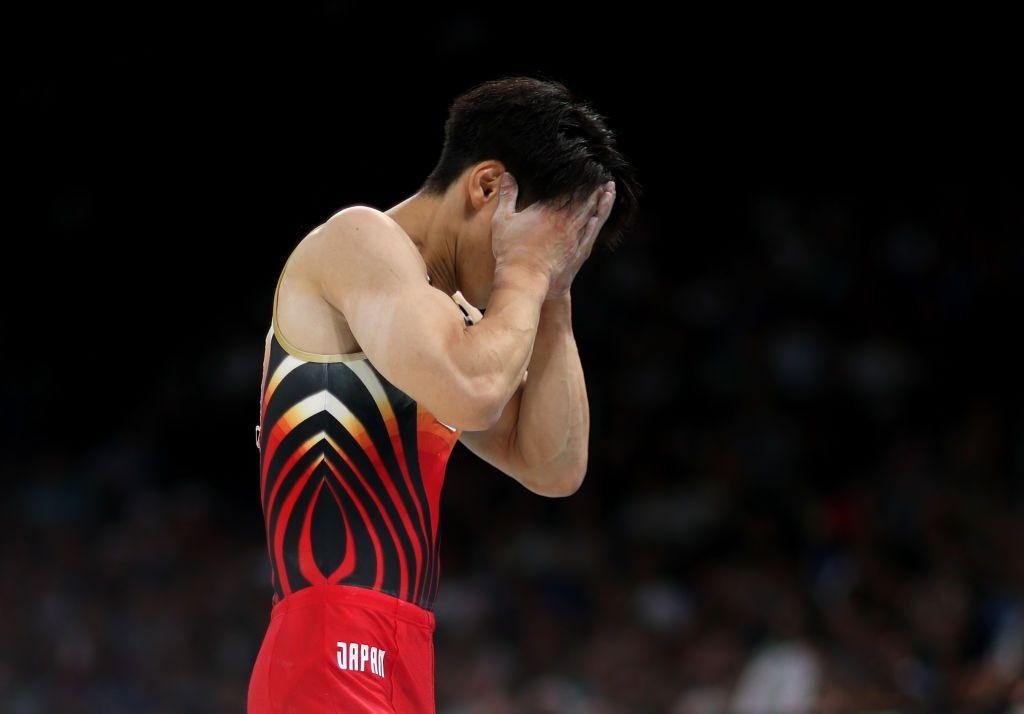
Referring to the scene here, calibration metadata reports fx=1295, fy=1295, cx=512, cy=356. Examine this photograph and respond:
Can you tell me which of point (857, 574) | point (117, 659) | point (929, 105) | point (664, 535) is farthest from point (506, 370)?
point (929, 105)

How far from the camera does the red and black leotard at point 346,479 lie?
2.51m

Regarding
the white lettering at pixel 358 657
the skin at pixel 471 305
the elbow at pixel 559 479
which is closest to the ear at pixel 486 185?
the skin at pixel 471 305

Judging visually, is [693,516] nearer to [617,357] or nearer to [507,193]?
[617,357]

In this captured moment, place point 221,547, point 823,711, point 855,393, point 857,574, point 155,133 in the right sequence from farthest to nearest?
point 155,133 → point 221,547 → point 855,393 → point 857,574 → point 823,711

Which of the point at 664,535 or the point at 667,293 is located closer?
the point at 664,535

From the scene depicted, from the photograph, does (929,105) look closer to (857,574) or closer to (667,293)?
(667,293)

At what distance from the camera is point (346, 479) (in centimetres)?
254

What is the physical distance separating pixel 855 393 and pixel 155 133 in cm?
579

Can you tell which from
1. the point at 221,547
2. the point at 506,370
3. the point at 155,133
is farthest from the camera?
the point at 155,133

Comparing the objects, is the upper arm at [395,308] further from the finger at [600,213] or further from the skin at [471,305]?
the finger at [600,213]

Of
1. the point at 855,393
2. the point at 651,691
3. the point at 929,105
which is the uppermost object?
the point at 929,105

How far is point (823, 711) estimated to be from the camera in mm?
6258

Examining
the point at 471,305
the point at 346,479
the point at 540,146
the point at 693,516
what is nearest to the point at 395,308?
the point at 346,479

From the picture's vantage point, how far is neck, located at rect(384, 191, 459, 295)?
8.93 feet
